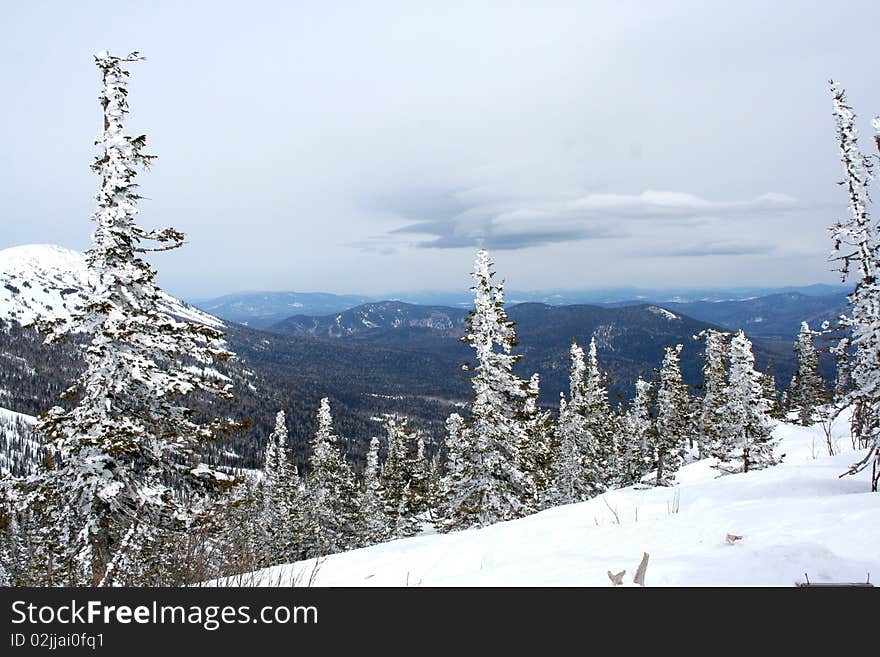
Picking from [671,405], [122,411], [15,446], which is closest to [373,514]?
[671,405]

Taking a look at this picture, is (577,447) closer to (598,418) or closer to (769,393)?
(598,418)

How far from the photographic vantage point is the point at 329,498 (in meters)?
39.8

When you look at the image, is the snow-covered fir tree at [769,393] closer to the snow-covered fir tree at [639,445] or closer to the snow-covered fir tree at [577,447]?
the snow-covered fir tree at [639,445]

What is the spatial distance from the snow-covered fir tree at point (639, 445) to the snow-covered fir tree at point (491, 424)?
25074 millimetres

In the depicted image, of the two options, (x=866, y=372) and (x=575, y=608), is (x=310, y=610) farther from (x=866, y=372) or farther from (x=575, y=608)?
(x=866, y=372)

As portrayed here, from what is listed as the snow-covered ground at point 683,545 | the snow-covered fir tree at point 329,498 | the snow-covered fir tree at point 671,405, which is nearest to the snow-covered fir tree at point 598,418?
the snow-covered fir tree at point 671,405

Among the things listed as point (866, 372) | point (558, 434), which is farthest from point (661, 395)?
point (866, 372)

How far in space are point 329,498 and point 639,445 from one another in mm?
30669

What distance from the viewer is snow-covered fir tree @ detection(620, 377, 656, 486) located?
42.3 metres

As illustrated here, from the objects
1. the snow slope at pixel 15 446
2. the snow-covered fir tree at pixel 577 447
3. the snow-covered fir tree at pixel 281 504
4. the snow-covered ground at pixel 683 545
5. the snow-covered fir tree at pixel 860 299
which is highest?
the snow-covered fir tree at pixel 860 299

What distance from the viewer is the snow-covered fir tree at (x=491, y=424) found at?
20.6 m

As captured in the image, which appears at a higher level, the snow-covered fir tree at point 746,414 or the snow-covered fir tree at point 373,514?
the snow-covered fir tree at point 746,414

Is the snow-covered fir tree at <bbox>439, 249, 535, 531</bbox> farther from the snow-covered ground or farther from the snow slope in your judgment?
the snow slope

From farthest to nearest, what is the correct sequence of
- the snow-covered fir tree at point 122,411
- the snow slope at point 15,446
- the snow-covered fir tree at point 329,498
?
the snow slope at point 15,446 → the snow-covered fir tree at point 329,498 → the snow-covered fir tree at point 122,411
